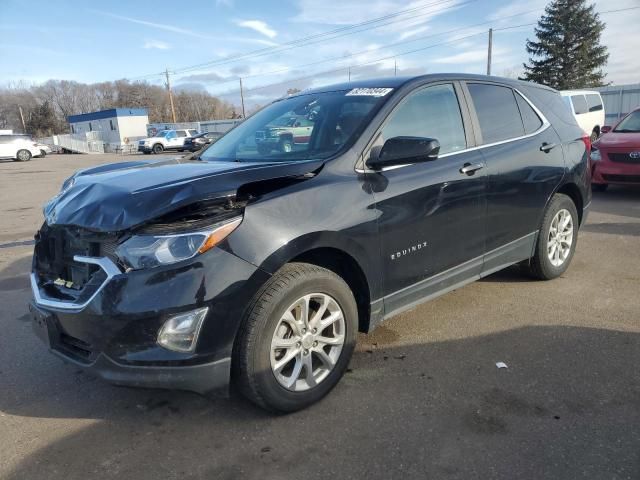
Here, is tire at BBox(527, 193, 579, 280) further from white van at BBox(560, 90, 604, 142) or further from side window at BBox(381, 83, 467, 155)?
white van at BBox(560, 90, 604, 142)

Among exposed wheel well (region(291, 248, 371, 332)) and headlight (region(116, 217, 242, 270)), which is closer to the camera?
headlight (region(116, 217, 242, 270))

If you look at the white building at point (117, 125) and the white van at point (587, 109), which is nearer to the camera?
the white van at point (587, 109)

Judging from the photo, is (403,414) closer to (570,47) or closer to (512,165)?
(512,165)

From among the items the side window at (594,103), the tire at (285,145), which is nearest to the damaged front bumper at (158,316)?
the tire at (285,145)

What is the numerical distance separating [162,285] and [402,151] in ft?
5.04

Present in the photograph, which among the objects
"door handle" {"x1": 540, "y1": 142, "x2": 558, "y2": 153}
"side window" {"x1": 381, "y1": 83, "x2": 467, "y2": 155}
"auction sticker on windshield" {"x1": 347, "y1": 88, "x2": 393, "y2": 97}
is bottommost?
"door handle" {"x1": 540, "y1": 142, "x2": 558, "y2": 153}

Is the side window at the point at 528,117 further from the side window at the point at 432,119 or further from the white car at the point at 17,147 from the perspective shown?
the white car at the point at 17,147

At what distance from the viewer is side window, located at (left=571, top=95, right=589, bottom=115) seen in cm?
1702

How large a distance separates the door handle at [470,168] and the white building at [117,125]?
50.9 metres

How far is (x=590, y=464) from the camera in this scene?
7.27ft

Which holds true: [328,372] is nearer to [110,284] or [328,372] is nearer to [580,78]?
[110,284]

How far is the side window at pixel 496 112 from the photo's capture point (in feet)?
12.4

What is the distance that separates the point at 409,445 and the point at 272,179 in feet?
4.94

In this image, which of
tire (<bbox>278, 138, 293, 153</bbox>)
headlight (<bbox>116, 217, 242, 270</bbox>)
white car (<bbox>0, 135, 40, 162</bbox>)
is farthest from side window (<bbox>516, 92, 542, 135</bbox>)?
white car (<bbox>0, 135, 40, 162</bbox>)
